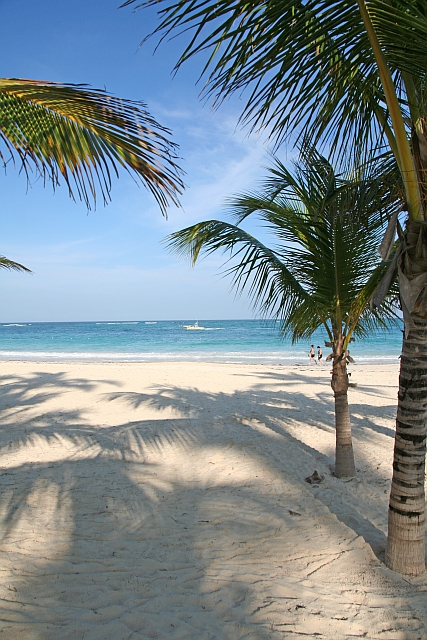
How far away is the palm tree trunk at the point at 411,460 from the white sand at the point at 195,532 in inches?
8.0

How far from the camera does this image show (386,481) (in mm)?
5035

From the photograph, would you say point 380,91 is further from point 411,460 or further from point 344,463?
point 344,463

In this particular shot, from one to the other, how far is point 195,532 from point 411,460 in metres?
1.98

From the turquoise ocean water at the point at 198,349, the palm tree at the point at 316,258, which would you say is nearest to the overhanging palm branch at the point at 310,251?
the palm tree at the point at 316,258

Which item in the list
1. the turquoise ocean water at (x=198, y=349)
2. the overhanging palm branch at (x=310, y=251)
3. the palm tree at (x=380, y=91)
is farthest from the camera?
the turquoise ocean water at (x=198, y=349)

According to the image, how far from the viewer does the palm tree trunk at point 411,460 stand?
112 inches

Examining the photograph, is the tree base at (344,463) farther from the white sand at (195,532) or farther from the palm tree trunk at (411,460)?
the palm tree trunk at (411,460)

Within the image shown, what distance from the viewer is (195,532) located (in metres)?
3.75

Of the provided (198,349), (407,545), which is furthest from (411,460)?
(198,349)

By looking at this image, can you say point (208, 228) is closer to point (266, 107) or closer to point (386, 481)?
point (266, 107)

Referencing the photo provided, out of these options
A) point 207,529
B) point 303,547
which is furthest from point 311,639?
point 207,529

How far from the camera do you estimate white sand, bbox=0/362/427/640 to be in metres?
2.56

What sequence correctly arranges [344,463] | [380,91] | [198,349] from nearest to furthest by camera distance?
[380,91]
[344,463]
[198,349]

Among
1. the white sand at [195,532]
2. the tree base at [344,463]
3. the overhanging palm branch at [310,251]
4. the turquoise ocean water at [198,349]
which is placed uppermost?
the overhanging palm branch at [310,251]
